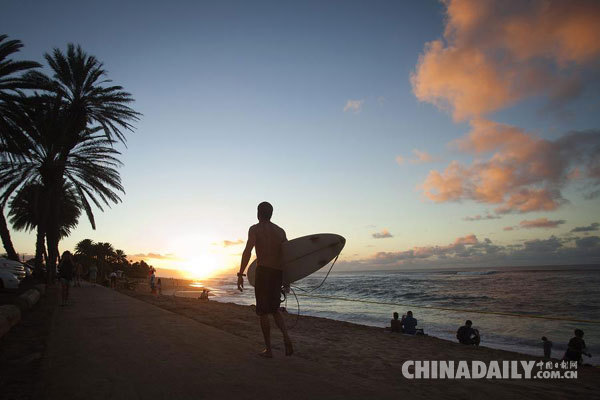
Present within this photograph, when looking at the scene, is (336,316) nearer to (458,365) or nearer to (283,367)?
(458,365)

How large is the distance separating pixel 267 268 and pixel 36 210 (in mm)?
20759

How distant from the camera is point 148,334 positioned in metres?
5.29

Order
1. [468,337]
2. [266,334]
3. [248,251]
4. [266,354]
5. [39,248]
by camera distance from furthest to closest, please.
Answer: [39,248]
[468,337]
[248,251]
[266,334]
[266,354]

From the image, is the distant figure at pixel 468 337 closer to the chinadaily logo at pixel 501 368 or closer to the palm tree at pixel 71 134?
the chinadaily logo at pixel 501 368

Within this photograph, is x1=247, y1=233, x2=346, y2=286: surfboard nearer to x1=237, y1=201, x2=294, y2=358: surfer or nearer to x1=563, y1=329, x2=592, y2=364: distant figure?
x1=237, y1=201, x2=294, y2=358: surfer

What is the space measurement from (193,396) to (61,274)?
10791 mm

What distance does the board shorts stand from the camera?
4309 mm

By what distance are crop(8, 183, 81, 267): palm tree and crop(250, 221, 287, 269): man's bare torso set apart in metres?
19.9

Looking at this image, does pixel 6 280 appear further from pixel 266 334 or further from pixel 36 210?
pixel 266 334

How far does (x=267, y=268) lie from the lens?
4.45 metres

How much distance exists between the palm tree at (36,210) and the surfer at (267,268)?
1985 centimetres

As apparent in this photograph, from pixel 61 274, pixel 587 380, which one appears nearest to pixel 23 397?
pixel 587 380

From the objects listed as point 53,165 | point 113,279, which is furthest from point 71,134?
point 113,279

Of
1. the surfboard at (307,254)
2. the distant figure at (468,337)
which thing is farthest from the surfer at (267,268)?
the distant figure at (468,337)
